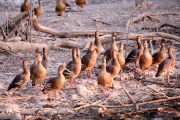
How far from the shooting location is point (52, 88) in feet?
32.2

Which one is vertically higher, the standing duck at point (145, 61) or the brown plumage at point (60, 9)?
the standing duck at point (145, 61)

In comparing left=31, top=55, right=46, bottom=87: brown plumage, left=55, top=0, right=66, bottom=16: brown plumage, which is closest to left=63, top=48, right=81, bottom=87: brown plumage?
left=31, top=55, right=46, bottom=87: brown plumage

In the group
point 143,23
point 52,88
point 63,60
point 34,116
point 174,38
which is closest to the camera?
point 34,116

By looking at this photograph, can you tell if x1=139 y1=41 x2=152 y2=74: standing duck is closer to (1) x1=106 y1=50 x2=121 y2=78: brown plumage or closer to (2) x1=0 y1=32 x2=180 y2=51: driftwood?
(1) x1=106 y1=50 x2=121 y2=78: brown plumage

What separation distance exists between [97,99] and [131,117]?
1065 mm

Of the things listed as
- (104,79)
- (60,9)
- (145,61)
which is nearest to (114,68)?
(104,79)

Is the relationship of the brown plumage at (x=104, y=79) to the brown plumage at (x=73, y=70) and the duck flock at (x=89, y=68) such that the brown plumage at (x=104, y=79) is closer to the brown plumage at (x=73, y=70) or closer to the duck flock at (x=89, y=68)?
the duck flock at (x=89, y=68)

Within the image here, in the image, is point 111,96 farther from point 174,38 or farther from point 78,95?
point 174,38

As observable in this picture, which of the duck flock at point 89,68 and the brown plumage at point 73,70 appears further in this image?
the brown plumage at point 73,70

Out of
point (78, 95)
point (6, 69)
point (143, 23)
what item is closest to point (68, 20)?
point (143, 23)

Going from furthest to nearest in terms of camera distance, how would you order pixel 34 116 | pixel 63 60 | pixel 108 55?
1. pixel 63 60
2. pixel 108 55
3. pixel 34 116

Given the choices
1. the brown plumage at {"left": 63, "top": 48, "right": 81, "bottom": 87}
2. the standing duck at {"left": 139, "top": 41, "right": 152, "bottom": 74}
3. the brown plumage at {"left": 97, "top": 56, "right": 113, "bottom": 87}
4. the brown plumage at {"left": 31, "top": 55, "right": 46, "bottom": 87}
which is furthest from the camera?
the standing duck at {"left": 139, "top": 41, "right": 152, "bottom": 74}

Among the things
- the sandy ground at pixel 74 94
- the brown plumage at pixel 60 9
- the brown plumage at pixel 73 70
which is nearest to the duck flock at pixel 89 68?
the brown plumage at pixel 73 70

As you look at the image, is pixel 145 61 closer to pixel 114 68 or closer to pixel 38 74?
pixel 114 68
